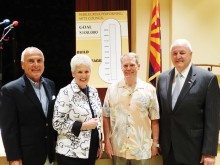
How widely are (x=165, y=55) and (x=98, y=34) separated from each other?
1.05 meters

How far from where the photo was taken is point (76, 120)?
210 centimetres

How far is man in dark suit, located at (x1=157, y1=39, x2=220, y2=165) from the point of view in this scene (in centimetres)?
228

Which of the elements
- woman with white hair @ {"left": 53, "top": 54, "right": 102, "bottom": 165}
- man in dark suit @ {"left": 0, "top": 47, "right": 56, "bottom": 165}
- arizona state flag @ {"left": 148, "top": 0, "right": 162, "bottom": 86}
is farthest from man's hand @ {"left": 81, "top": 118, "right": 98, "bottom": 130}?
arizona state flag @ {"left": 148, "top": 0, "right": 162, "bottom": 86}

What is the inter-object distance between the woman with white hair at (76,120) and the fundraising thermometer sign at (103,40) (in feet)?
6.40

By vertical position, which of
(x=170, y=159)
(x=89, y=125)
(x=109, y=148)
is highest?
(x=89, y=125)

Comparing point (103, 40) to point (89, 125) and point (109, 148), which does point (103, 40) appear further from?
point (89, 125)

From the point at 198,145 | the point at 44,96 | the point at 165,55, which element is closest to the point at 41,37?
the point at 165,55

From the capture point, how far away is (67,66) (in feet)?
20.2

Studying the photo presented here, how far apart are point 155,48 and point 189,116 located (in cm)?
216

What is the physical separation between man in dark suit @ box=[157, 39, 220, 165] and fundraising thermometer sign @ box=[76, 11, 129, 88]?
1.77 m

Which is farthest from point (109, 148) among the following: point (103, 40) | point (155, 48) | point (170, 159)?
point (155, 48)

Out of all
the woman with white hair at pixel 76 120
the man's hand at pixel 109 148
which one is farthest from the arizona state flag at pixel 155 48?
the woman with white hair at pixel 76 120

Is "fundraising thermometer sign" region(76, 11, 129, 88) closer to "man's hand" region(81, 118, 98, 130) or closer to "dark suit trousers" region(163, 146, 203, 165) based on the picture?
"dark suit trousers" region(163, 146, 203, 165)

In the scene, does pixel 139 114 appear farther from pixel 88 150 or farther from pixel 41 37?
pixel 41 37
